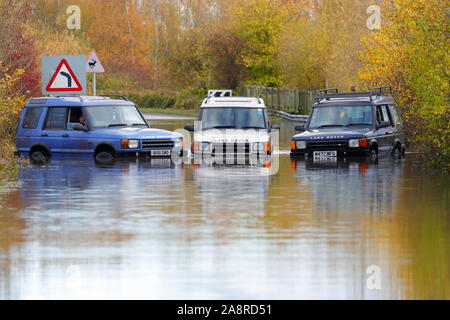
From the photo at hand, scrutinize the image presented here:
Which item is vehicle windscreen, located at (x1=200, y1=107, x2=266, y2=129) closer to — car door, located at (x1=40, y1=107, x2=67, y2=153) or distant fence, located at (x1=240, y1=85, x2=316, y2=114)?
car door, located at (x1=40, y1=107, x2=67, y2=153)

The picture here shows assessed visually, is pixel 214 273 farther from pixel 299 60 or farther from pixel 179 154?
pixel 299 60

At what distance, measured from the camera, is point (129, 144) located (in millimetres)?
28703

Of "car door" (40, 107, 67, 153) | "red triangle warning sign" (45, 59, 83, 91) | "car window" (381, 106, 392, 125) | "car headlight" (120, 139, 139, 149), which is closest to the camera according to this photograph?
"car headlight" (120, 139, 139, 149)

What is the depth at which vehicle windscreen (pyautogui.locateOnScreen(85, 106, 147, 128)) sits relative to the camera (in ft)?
96.9

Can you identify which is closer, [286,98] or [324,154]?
[324,154]

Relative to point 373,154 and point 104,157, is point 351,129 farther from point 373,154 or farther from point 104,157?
point 104,157

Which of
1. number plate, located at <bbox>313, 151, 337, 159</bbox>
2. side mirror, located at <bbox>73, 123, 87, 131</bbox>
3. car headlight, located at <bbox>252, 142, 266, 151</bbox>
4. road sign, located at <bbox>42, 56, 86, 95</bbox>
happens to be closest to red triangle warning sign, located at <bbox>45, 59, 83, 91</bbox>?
road sign, located at <bbox>42, 56, 86, 95</bbox>

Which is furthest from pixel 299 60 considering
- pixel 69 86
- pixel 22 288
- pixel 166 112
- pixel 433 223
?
pixel 22 288

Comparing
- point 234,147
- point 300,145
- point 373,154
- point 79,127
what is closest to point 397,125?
point 373,154

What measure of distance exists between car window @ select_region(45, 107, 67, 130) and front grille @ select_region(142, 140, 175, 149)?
218cm

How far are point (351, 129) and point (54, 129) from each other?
296 inches

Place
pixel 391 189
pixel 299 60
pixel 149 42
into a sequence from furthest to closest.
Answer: pixel 149 42
pixel 299 60
pixel 391 189
